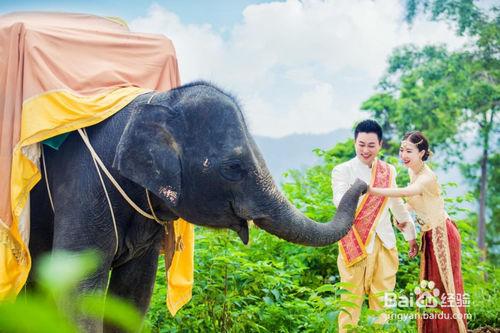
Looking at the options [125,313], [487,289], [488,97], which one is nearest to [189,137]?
[125,313]

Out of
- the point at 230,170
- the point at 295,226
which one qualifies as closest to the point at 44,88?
the point at 230,170

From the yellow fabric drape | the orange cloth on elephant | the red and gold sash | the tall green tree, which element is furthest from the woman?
the tall green tree

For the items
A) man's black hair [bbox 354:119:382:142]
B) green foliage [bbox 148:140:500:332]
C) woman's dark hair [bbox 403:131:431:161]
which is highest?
man's black hair [bbox 354:119:382:142]

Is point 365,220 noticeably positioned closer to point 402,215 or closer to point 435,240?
point 402,215

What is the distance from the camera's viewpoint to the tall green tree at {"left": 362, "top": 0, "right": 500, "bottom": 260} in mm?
18531

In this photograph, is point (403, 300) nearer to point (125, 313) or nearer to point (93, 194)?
point (93, 194)

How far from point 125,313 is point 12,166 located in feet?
7.64

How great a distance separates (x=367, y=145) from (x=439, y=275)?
0.93 meters

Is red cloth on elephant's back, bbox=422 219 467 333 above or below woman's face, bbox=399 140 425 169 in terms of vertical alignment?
below

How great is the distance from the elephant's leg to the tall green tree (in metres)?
15.5

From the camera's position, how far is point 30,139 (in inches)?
116

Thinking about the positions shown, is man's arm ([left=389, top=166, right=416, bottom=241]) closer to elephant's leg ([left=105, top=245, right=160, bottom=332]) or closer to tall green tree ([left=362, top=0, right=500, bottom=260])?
elephant's leg ([left=105, top=245, right=160, bottom=332])

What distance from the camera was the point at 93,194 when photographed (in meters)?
3.05

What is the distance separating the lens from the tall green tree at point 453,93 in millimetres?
18531
